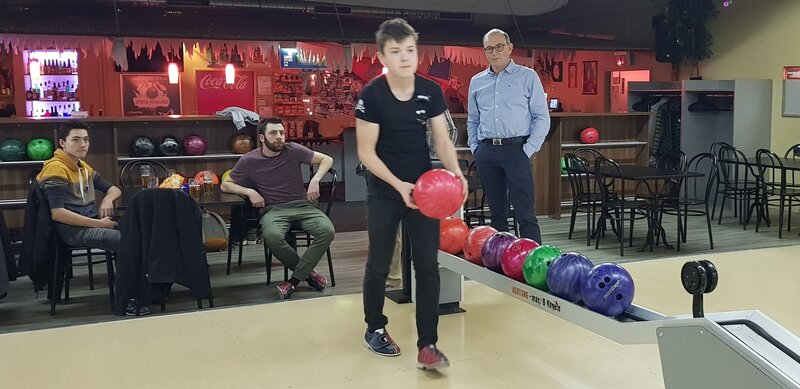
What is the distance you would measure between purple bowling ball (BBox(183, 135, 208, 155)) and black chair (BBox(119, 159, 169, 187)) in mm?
307

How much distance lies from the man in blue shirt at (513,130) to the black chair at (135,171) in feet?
12.5

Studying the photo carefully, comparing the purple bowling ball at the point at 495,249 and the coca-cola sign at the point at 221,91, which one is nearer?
the purple bowling ball at the point at 495,249

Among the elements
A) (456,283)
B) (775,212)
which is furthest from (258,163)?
(775,212)

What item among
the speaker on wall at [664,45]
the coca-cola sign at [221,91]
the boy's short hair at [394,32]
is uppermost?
the speaker on wall at [664,45]

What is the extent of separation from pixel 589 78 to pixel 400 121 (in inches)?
427

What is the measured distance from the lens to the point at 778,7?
9.78m

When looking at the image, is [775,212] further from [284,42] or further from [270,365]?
[270,365]

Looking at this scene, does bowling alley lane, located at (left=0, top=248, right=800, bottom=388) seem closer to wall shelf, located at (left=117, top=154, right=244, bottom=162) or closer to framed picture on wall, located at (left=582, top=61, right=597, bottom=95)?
wall shelf, located at (left=117, top=154, right=244, bottom=162)

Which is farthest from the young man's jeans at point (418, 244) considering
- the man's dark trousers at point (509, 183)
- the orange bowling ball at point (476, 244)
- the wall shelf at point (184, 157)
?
the wall shelf at point (184, 157)

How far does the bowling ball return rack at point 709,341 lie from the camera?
2373 millimetres

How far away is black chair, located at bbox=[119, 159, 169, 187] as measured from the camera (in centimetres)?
752

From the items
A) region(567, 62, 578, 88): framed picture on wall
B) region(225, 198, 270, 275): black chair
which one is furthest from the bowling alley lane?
region(567, 62, 578, 88): framed picture on wall

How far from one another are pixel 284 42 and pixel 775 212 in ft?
19.4

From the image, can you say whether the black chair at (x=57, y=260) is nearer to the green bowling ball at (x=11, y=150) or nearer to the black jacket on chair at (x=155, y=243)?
the black jacket on chair at (x=155, y=243)
